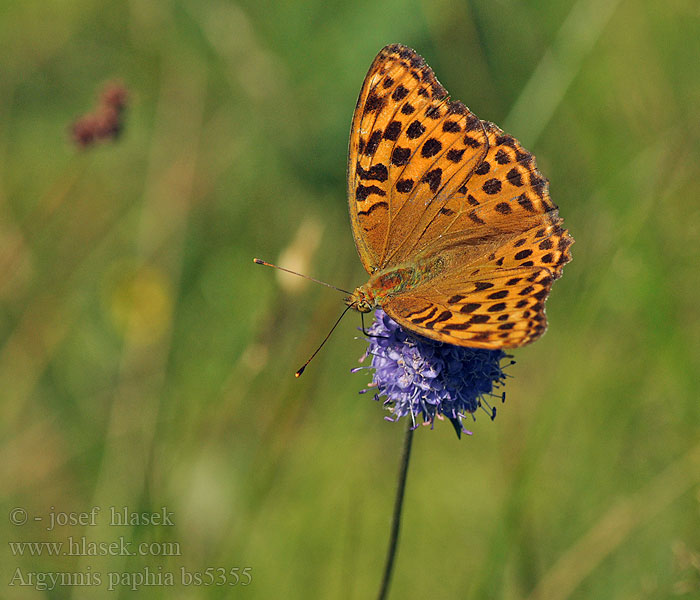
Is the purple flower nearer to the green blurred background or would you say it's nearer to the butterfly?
the butterfly

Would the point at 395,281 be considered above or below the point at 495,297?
below

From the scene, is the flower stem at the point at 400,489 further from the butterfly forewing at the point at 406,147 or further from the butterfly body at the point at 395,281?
the butterfly forewing at the point at 406,147

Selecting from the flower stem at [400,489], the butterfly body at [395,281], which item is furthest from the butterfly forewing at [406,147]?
the flower stem at [400,489]

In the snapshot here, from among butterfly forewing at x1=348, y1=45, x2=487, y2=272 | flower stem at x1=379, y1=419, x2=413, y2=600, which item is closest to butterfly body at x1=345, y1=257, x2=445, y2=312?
butterfly forewing at x1=348, y1=45, x2=487, y2=272

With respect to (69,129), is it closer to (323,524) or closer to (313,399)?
(313,399)

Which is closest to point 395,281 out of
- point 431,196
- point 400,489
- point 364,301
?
point 364,301

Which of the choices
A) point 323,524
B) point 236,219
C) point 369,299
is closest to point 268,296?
point 236,219

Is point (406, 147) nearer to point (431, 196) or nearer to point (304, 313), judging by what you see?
point (431, 196)
